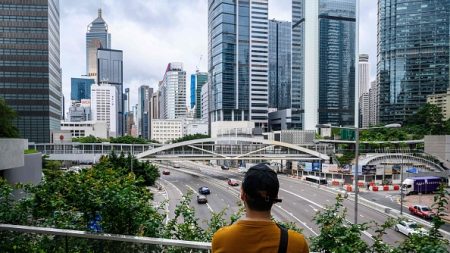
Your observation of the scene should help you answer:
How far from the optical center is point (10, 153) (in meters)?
13.5

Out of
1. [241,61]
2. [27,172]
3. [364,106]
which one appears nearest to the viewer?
[27,172]

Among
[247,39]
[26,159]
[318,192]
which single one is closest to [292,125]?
[247,39]

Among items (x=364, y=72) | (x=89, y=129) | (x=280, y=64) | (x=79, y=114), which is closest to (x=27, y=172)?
(x=89, y=129)

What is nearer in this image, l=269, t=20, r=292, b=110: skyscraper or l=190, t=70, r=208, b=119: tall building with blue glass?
l=269, t=20, r=292, b=110: skyscraper

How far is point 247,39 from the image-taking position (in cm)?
10694

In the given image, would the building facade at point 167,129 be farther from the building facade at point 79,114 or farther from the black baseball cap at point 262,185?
the black baseball cap at point 262,185

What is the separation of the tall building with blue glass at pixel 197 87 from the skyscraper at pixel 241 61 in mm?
66977

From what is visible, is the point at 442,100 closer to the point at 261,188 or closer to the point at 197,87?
the point at 261,188

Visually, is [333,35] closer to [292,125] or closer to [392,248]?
[292,125]

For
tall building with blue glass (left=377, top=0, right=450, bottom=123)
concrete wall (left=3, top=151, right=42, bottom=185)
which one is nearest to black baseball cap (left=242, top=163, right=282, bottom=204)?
concrete wall (left=3, top=151, right=42, bottom=185)

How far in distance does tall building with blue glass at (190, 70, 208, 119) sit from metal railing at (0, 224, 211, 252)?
168726 mm

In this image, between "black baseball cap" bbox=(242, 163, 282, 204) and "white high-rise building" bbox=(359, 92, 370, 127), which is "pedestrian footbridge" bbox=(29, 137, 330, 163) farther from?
"white high-rise building" bbox=(359, 92, 370, 127)

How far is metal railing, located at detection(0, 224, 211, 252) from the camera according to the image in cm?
314

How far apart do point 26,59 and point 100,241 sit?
57.2m
